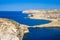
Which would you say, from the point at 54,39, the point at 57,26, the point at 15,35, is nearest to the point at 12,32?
the point at 15,35

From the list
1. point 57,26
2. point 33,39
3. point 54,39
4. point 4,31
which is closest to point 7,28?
point 4,31

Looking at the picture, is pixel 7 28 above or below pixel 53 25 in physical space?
below

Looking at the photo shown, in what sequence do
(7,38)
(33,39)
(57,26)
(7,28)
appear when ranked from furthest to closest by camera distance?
(57,26) → (33,39) → (7,28) → (7,38)

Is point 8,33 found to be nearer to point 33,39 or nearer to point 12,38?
point 12,38

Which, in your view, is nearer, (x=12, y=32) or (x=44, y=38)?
(x=12, y=32)

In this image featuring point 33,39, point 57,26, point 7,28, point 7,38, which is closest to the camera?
point 7,38

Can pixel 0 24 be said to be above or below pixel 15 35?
above

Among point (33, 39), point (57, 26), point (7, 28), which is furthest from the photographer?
point (57, 26)

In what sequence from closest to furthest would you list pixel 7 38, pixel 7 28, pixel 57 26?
pixel 7 38 < pixel 7 28 < pixel 57 26

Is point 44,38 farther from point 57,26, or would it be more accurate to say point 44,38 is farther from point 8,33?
point 57,26
